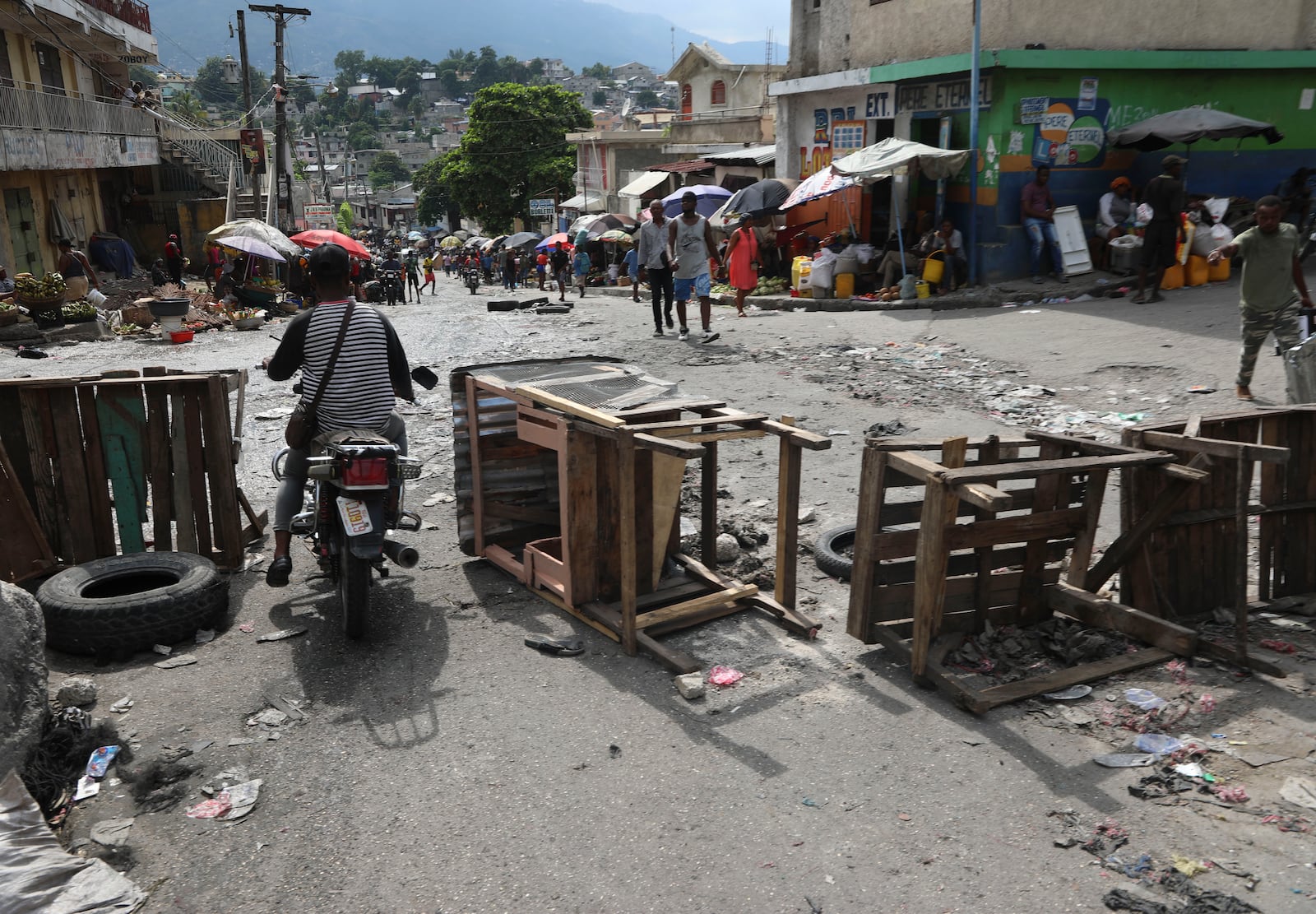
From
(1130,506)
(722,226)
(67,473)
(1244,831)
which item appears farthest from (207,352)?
(1244,831)

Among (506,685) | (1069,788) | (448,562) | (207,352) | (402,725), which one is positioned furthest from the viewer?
(207,352)

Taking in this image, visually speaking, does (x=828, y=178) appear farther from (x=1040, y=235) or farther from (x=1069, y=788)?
(x=1069, y=788)

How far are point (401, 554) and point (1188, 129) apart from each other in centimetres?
1453

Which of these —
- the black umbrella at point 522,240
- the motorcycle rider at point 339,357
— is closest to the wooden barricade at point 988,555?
the motorcycle rider at point 339,357

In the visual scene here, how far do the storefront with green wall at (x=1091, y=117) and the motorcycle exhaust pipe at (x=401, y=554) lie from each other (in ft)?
44.1

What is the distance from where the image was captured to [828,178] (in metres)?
16.8

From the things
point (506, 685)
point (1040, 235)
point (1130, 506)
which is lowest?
point (506, 685)

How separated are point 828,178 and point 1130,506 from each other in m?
13.3

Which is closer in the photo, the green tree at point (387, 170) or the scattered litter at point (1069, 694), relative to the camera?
the scattered litter at point (1069, 694)

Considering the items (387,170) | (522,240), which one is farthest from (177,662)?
(387,170)

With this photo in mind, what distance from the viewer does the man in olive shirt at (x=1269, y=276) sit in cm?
782

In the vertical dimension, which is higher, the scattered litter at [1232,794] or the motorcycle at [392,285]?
the motorcycle at [392,285]

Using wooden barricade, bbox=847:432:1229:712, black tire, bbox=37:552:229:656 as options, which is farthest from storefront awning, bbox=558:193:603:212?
wooden barricade, bbox=847:432:1229:712

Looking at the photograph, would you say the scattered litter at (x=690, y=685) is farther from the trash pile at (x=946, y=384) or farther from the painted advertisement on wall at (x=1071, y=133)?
the painted advertisement on wall at (x=1071, y=133)
